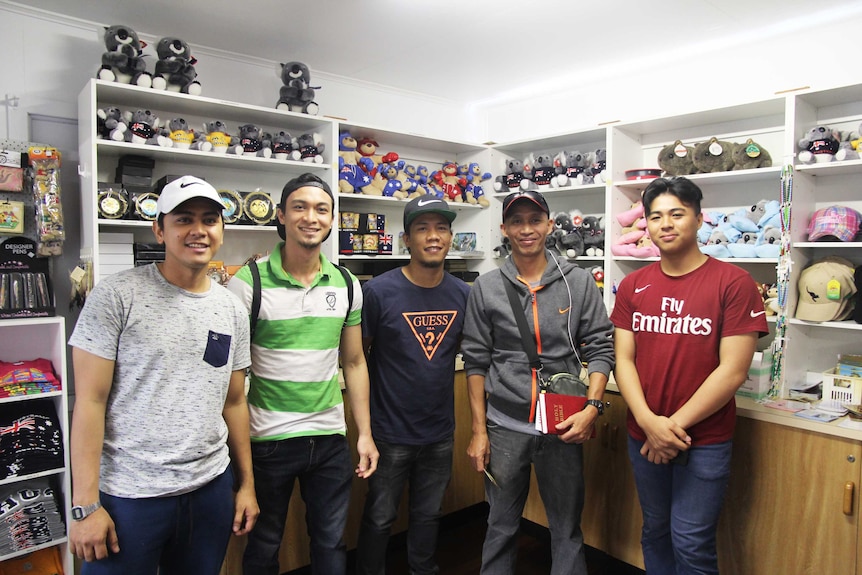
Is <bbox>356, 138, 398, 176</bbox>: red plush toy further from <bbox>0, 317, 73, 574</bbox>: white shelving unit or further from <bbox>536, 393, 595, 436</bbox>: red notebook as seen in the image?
<bbox>536, 393, 595, 436</bbox>: red notebook

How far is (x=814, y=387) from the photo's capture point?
8.07 ft

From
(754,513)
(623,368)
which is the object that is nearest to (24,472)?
(623,368)

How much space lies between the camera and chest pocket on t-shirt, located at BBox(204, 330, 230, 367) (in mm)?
1342

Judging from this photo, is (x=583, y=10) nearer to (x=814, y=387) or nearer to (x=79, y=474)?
(x=814, y=387)

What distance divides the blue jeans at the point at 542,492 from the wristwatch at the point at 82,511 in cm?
115

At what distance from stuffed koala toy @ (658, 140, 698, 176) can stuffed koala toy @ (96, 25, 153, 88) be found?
98.5 inches

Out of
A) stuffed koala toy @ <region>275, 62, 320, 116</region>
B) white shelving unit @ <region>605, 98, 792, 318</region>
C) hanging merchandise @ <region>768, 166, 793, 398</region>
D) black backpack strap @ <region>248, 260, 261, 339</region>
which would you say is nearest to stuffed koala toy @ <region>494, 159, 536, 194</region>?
white shelving unit @ <region>605, 98, 792, 318</region>

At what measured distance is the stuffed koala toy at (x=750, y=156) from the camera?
2.59 m

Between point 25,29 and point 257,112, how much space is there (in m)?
1.01

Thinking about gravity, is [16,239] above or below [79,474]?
above

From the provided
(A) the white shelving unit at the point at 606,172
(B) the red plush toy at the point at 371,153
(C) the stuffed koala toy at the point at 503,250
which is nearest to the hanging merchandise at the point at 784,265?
(A) the white shelving unit at the point at 606,172

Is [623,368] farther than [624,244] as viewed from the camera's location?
No

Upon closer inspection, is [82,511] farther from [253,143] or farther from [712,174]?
[712,174]

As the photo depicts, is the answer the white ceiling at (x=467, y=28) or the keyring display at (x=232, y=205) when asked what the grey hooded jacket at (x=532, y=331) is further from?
the keyring display at (x=232, y=205)
